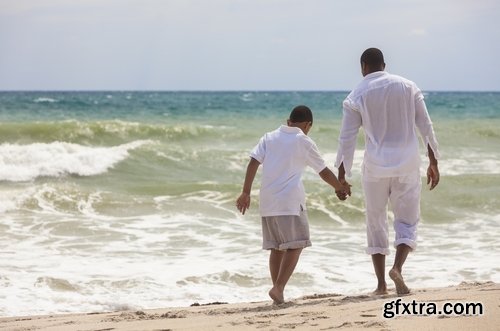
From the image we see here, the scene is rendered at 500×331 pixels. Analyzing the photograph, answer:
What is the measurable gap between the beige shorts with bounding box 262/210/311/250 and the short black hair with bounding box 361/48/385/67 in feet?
3.67

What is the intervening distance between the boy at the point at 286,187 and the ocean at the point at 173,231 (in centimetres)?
172

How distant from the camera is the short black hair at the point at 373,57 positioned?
5961mm

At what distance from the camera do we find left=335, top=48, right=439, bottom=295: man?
19.0 ft

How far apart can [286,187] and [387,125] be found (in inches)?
31.2

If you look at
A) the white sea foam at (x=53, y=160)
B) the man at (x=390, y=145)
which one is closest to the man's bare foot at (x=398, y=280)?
the man at (x=390, y=145)

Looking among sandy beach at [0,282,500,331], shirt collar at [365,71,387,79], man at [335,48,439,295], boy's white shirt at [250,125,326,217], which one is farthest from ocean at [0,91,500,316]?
shirt collar at [365,71,387,79]

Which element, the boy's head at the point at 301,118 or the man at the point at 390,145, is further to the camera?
the boy's head at the point at 301,118

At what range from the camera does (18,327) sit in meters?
5.79

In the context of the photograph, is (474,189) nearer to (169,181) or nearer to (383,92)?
(169,181)

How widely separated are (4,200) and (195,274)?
553 cm

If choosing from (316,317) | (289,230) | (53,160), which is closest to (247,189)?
(289,230)

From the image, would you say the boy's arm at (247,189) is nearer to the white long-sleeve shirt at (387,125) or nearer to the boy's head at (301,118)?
the boy's head at (301,118)

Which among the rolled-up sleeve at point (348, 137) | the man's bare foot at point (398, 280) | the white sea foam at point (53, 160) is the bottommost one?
the white sea foam at point (53, 160)

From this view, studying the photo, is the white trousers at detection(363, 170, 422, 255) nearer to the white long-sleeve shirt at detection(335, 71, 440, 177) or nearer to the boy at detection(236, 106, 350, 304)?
the white long-sleeve shirt at detection(335, 71, 440, 177)
